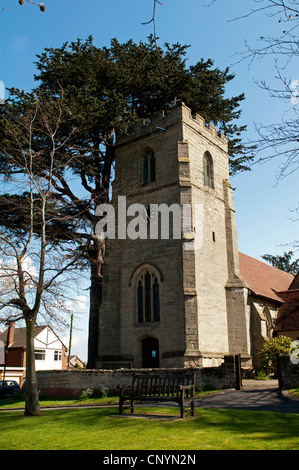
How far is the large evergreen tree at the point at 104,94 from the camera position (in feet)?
66.2

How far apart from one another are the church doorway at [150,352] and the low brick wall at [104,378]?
3741 millimetres

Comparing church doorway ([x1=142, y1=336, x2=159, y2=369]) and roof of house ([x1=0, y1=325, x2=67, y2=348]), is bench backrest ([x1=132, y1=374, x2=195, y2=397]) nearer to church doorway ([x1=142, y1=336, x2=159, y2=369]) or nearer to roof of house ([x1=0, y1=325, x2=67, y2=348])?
church doorway ([x1=142, y1=336, x2=159, y2=369])

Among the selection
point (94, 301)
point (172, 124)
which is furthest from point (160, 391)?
point (172, 124)

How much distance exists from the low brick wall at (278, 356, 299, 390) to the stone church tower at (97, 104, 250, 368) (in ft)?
14.0

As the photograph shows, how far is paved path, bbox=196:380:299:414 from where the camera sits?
1062 centimetres

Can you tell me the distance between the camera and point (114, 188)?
→ 77.7ft

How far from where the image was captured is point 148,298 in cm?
2058

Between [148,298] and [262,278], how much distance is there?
12.8m

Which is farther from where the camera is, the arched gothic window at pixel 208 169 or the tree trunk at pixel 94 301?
the arched gothic window at pixel 208 169

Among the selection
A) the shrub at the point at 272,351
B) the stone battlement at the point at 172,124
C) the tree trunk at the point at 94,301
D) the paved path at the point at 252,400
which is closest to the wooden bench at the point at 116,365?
the tree trunk at the point at 94,301

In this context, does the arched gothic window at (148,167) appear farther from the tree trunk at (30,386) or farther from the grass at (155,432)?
the grass at (155,432)
